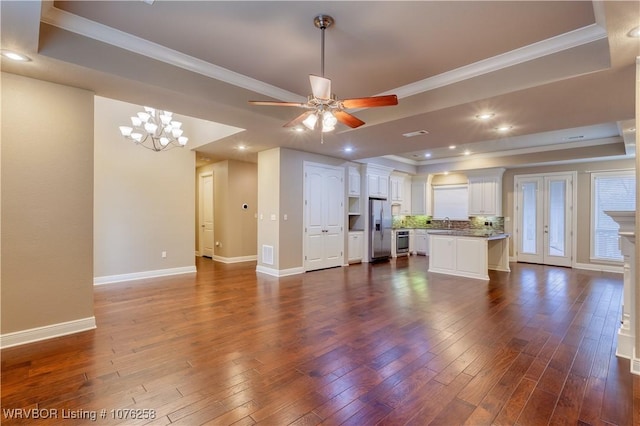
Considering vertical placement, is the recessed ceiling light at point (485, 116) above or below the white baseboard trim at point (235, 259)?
above

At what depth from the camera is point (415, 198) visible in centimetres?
1012

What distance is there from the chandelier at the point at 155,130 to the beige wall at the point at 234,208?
69.6 inches

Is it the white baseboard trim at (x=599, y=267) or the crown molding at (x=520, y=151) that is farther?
the white baseboard trim at (x=599, y=267)

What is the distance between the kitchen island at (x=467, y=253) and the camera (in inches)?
235

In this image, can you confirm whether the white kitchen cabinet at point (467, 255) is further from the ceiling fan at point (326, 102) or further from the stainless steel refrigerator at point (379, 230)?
the ceiling fan at point (326, 102)

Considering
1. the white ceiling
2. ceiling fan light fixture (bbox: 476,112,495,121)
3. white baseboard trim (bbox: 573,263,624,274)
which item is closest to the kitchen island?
white baseboard trim (bbox: 573,263,624,274)

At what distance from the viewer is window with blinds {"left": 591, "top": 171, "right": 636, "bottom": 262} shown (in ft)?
22.2

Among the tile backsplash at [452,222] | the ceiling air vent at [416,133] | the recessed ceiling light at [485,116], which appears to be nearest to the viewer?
the recessed ceiling light at [485,116]

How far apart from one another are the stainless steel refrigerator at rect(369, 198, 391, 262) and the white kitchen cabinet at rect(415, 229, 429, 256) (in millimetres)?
1729

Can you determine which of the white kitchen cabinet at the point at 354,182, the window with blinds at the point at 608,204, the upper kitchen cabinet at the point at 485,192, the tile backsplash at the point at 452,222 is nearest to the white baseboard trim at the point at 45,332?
the white kitchen cabinet at the point at 354,182

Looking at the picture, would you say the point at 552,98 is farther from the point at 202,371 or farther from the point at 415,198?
the point at 415,198

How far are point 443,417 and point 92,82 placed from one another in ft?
13.9

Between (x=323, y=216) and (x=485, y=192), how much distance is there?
4.94 metres

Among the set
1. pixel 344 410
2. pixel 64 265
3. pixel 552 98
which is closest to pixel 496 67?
pixel 552 98
